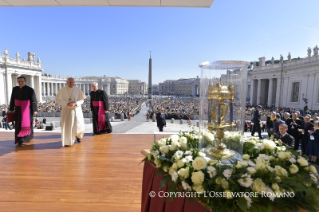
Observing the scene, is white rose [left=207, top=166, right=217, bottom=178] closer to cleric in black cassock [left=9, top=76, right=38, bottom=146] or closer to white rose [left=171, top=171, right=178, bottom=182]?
white rose [left=171, top=171, right=178, bottom=182]

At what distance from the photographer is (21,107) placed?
4.45 meters

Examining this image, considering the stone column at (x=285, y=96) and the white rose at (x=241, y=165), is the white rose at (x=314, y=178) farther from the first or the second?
the stone column at (x=285, y=96)

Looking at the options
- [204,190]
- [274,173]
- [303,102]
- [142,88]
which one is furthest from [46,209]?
[142,88]

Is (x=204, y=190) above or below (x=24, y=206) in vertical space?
above

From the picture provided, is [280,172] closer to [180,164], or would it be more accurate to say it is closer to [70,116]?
[180,164]

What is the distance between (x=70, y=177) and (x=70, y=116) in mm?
2110

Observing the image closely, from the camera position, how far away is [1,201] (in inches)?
87.2

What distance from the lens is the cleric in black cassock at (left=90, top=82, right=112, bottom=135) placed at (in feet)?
18.4

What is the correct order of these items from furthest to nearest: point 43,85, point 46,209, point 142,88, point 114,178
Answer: point 142,88 → point 43,85 → point 114,178 → point 46,209

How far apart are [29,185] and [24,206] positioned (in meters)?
0.55

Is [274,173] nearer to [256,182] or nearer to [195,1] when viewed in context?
[256,182]

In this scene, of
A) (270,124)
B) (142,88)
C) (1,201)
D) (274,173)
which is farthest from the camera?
(142,88)

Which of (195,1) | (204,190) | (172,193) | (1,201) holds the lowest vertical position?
(1,201)

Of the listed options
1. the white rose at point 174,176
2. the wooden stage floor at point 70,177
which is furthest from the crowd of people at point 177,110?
the white rose at point 174,176
